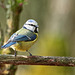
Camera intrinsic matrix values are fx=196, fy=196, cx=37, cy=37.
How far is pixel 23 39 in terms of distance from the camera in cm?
184

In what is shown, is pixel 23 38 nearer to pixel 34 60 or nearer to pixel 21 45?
pixel 21 45

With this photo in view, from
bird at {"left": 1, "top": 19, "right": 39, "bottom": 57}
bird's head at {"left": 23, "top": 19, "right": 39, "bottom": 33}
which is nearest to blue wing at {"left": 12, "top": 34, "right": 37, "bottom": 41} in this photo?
bird at {"left": 1, "top": 19, "right": 39, "bottom": 57}

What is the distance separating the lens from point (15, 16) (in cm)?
263

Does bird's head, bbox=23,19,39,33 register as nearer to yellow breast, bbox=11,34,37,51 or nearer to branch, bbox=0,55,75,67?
yellow breast, bbox=11,34,37,51

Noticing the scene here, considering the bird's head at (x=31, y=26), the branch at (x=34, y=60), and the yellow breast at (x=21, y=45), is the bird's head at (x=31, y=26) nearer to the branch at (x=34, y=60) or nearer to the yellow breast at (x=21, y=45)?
the yellow breast at (x=21, y=45)

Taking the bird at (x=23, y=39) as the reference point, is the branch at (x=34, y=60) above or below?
below

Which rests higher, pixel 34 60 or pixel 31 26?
pixel 31 26

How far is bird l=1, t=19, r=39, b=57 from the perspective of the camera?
1825mm

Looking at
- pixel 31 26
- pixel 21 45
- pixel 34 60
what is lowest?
pixel 34 60

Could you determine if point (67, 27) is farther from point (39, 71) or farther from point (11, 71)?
point (11, 71)

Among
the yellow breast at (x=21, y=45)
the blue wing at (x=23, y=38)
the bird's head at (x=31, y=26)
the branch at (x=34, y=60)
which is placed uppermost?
the bird's head at (x=31, y=26)

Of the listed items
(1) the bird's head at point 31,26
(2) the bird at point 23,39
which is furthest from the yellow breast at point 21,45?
(1) the bird's head at point 31,26

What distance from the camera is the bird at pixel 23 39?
1825 millimetres

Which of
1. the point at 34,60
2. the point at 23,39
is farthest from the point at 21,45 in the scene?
the point at 34,60
